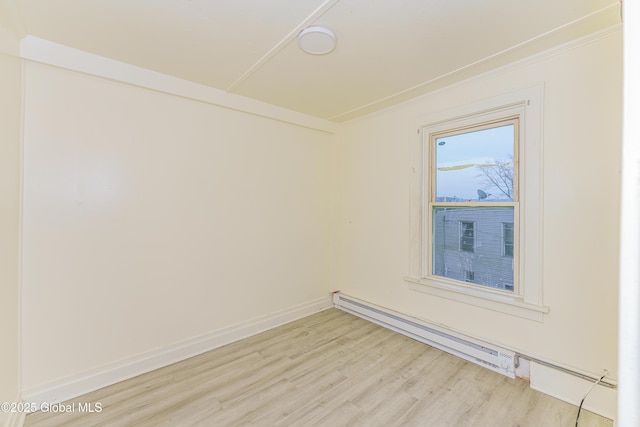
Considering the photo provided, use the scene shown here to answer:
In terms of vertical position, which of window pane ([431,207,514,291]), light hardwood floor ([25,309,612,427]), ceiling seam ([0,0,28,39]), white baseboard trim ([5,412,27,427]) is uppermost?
ceiling seam ([0,0,28,39])

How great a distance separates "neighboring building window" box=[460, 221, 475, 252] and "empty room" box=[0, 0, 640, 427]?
13 mm

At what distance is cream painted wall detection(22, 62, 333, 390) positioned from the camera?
1.83 metres

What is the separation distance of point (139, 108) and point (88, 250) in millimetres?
1158

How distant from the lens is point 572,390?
182cm

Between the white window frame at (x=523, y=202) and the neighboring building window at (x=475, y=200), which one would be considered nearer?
the white window frame at (x=523, y=202)

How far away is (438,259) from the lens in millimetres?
2697

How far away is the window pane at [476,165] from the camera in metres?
2.23

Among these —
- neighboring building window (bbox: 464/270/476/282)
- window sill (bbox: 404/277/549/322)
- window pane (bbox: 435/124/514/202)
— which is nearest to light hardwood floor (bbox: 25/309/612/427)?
window sill (bbox: 404/277/549/322)

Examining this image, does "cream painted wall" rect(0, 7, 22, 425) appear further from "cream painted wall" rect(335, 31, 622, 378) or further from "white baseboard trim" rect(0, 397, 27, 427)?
"cream painted wall" rect(335, 31, 622, 378)

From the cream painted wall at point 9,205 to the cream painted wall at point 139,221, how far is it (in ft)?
0.36

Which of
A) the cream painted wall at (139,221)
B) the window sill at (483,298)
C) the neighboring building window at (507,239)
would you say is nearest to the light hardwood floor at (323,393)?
the cream painted wall at (139,221)

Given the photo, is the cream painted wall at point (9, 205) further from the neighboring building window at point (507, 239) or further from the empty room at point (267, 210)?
the neighboring building window at point (507, 239)

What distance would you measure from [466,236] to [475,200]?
34 centimetres

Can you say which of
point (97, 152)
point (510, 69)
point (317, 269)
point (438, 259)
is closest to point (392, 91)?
point (510, 69)
